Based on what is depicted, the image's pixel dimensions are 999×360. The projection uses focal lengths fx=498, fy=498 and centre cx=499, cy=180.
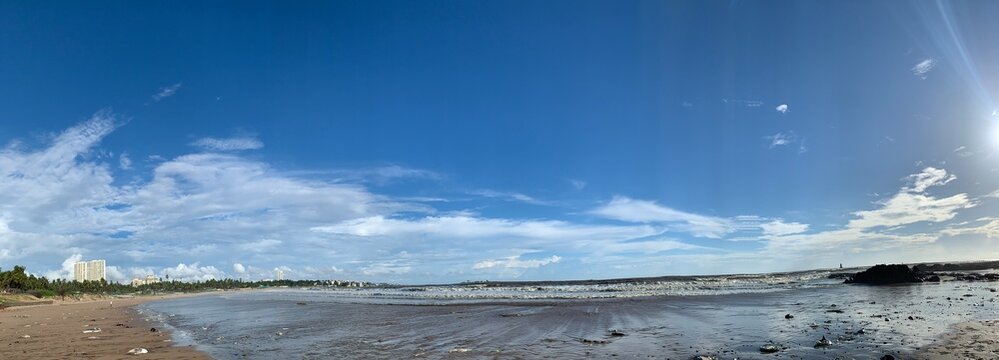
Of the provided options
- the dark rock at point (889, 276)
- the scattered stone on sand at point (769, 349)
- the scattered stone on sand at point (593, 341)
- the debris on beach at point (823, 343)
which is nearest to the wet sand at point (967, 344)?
the debris on beach at point (823, 343)

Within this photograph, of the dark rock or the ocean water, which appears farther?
the dark rock

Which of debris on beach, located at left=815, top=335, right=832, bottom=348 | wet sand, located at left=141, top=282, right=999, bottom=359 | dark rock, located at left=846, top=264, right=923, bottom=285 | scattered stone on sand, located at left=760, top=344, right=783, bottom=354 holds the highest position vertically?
debris on beach, located at left=815, top=335, right=832, bottom=348

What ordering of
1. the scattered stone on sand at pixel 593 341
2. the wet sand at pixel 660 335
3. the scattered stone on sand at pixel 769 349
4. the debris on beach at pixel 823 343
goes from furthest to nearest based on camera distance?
the scattered stone on sand at pixel 593 341
the debris on beach at pixel 823 343
the wet sand at pixel 660 335
the scattered stone on sand at pixel 769 349

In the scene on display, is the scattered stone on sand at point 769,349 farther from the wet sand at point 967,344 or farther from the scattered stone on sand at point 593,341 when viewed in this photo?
the scattered stone on sand at point 593,341

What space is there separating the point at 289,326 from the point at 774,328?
2042cm

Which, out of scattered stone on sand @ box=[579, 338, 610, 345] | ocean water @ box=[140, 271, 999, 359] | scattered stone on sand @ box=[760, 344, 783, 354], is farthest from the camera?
scattered stone on sand @ box=[579, 338, 610, 345]

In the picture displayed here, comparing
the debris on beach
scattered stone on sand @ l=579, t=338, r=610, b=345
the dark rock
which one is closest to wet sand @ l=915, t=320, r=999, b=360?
the debris on beach

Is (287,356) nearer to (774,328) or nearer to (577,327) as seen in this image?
(577,327)

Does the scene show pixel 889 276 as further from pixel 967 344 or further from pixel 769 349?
pixel 769 349

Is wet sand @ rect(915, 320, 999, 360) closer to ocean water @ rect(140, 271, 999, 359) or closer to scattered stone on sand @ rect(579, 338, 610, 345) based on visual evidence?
ocean water @ rect(140, 271, 999, 359)

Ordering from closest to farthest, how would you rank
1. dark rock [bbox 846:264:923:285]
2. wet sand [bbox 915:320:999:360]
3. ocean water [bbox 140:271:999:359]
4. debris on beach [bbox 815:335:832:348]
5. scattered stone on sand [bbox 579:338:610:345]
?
wet sand [bbox 915:320:999:360]
debris on beach [bbox 815:335:832:348]
ocean water [bbox 140:271:999:359]
scattered stone on sand [bbox 579:338:610:345]
dark rock [bbox 846:264:923:285]

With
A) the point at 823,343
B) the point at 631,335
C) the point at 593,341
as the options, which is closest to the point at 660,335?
the point at 631,335

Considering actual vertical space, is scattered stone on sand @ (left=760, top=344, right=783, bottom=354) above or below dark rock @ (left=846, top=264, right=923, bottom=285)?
above

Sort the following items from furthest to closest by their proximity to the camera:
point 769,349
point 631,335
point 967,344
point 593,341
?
point 631,335
point 593,341
point 769,349
point 967,344
